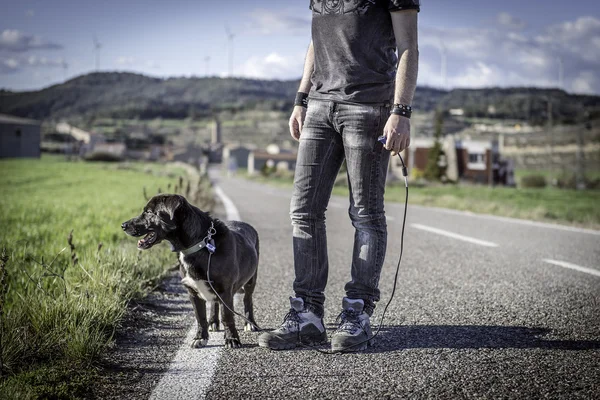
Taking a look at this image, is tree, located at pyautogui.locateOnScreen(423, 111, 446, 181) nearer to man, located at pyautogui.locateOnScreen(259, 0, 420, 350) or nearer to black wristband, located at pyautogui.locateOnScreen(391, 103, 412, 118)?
man, located at pyautogui.locateOnScreen(259, 0, 420, 350)

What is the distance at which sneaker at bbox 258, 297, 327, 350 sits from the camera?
3168 mm

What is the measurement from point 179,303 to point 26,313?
4.26 ft

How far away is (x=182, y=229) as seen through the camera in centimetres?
322

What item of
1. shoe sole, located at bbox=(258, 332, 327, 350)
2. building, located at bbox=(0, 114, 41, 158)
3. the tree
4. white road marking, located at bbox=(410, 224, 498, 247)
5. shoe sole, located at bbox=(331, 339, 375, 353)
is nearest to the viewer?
shoe sole, located at bbox=(331, 339, 375, 353)

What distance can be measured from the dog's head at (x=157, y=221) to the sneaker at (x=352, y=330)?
3.60ft

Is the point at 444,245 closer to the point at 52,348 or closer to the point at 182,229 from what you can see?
the point at 182,229

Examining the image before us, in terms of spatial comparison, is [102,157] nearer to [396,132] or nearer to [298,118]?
[298,118]

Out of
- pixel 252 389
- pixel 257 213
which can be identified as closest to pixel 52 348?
pixel 252 389

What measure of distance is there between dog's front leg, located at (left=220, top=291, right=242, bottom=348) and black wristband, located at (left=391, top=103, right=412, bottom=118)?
1404 millimetres

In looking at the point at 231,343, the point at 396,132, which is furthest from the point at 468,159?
the point at 231,343

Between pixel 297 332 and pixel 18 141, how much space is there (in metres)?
84.5

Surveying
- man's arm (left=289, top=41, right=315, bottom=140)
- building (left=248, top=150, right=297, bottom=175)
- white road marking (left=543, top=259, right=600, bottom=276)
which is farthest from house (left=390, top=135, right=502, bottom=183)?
man's arm (left=289, top=41, right=315, bottom=140)

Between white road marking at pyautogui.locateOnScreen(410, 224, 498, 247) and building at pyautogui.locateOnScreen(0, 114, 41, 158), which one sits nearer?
white road marking at pyautogui.locateOnScreen(410, 224, 498, 247)

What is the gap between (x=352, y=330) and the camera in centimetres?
313
